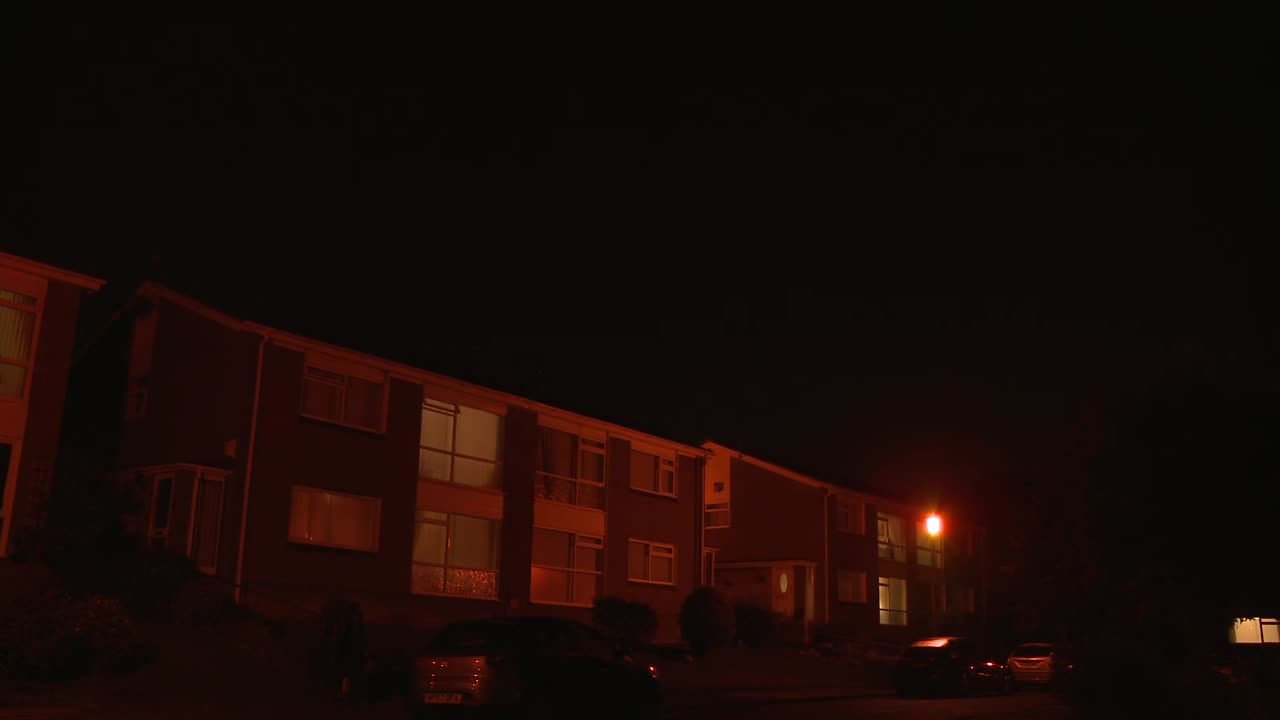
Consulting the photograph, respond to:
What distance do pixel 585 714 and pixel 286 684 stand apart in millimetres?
6030

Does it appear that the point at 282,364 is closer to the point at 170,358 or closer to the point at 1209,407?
the point at 170,358

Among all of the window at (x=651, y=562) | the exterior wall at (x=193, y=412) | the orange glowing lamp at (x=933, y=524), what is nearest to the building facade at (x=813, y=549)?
the window at (x=651, y=562)

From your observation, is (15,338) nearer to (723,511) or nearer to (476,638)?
(476,638)

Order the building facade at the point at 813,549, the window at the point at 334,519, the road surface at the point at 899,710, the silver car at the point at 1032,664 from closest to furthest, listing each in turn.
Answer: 1. the road surface at the point at 899,710
2. the window at the point at 334,519
3. the silver car at the point at 1032,664
4. the building facade at the point at 813,549

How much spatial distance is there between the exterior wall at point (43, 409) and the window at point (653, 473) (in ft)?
50.8

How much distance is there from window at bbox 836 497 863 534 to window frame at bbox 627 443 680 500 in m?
11.1

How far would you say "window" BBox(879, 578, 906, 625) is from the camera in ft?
158

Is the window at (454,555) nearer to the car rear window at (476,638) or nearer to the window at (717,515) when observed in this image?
the car rear window at (476,638)

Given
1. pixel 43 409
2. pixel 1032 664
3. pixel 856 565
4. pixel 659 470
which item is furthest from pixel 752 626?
pixel 43 409

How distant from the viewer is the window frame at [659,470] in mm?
34531

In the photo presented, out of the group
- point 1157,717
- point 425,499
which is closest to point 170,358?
point 425,499

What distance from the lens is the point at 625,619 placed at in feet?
96.2

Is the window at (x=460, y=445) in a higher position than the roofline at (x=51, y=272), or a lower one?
lower

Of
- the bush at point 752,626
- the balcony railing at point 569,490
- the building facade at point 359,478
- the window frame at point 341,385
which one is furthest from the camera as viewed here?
the bush at point 752,626
